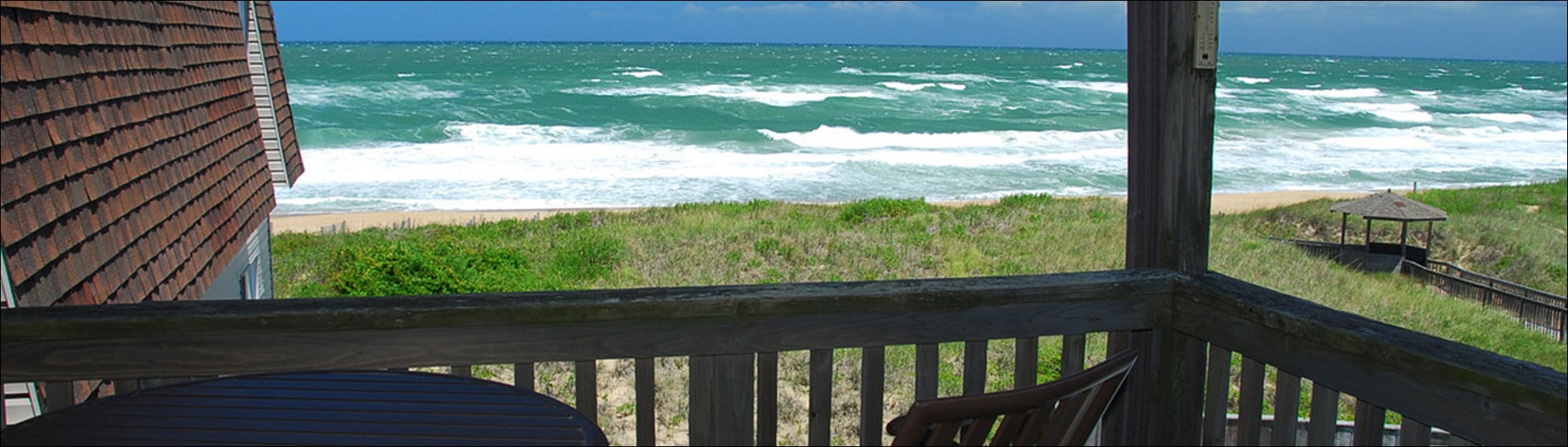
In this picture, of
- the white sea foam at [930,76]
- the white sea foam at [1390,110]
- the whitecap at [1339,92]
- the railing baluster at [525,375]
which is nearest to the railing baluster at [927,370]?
the railing baluster at [525,375]

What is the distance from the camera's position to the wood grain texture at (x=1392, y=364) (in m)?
1.58

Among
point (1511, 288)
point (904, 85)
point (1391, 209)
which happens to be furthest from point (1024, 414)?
point (904, 85)

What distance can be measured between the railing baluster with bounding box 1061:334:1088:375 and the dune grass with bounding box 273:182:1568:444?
4.32 meters

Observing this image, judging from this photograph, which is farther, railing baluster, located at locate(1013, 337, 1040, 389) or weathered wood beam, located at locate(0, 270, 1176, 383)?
railing baluster, located at locate(1013, 337, 1040, 389)

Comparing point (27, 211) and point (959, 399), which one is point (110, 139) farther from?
point (959, 399)

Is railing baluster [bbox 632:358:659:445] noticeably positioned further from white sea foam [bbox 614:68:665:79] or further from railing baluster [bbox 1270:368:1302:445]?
white sea foam [bbox 614:68:665:79]

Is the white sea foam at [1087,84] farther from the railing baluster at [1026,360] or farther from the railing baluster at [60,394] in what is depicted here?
the railing baluster at [60,394]

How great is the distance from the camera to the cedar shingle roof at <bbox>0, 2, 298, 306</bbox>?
11.4 ft

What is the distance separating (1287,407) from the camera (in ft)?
6.61

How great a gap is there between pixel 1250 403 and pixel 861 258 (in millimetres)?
10264

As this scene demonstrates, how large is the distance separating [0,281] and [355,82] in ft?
147

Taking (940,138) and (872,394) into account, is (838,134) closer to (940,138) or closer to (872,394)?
(940,138)

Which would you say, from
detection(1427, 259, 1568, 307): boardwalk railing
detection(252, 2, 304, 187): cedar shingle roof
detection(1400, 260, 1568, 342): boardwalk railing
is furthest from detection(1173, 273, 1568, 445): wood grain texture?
detection(1400, 260, 1568, 342): boardwalk railing

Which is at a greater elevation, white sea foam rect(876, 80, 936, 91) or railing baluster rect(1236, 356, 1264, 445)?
railing baluster rect(1236, 356, 1264, 445)
